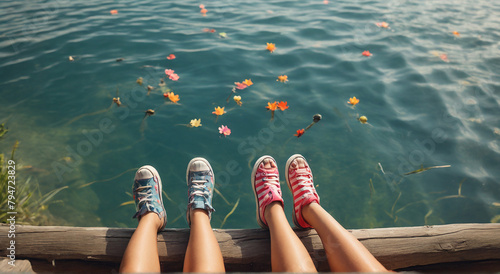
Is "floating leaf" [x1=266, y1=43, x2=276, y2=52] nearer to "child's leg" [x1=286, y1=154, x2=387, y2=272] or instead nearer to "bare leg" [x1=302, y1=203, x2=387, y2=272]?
"child's leg" [x1=286, y1=154, x2=387, y2=272]

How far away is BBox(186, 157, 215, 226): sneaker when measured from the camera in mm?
1992

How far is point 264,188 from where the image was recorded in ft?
7.30

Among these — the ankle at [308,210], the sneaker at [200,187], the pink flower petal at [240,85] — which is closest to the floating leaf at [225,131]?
the sneaker at [200,187]

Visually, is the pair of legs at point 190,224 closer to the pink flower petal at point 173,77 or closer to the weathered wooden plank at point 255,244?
the weathered wooden plank at point 255,244

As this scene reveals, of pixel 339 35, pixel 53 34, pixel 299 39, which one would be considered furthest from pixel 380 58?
pixel 53 34

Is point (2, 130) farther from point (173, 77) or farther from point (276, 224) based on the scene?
point (276, 224)

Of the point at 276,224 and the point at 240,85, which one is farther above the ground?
the point at 240,85

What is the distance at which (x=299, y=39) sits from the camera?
504 cm

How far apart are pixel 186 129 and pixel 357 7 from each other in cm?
559

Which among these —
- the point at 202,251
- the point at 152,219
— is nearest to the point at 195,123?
the point at 152,219

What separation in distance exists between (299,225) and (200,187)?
819mm

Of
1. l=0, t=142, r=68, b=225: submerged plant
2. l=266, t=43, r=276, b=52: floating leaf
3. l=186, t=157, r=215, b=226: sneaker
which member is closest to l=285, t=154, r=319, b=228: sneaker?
l=186, t=157, r=215, b=226: sneaker

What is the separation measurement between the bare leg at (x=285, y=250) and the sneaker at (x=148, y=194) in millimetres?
773

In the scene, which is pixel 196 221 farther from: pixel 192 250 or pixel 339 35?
pixel 339 35
